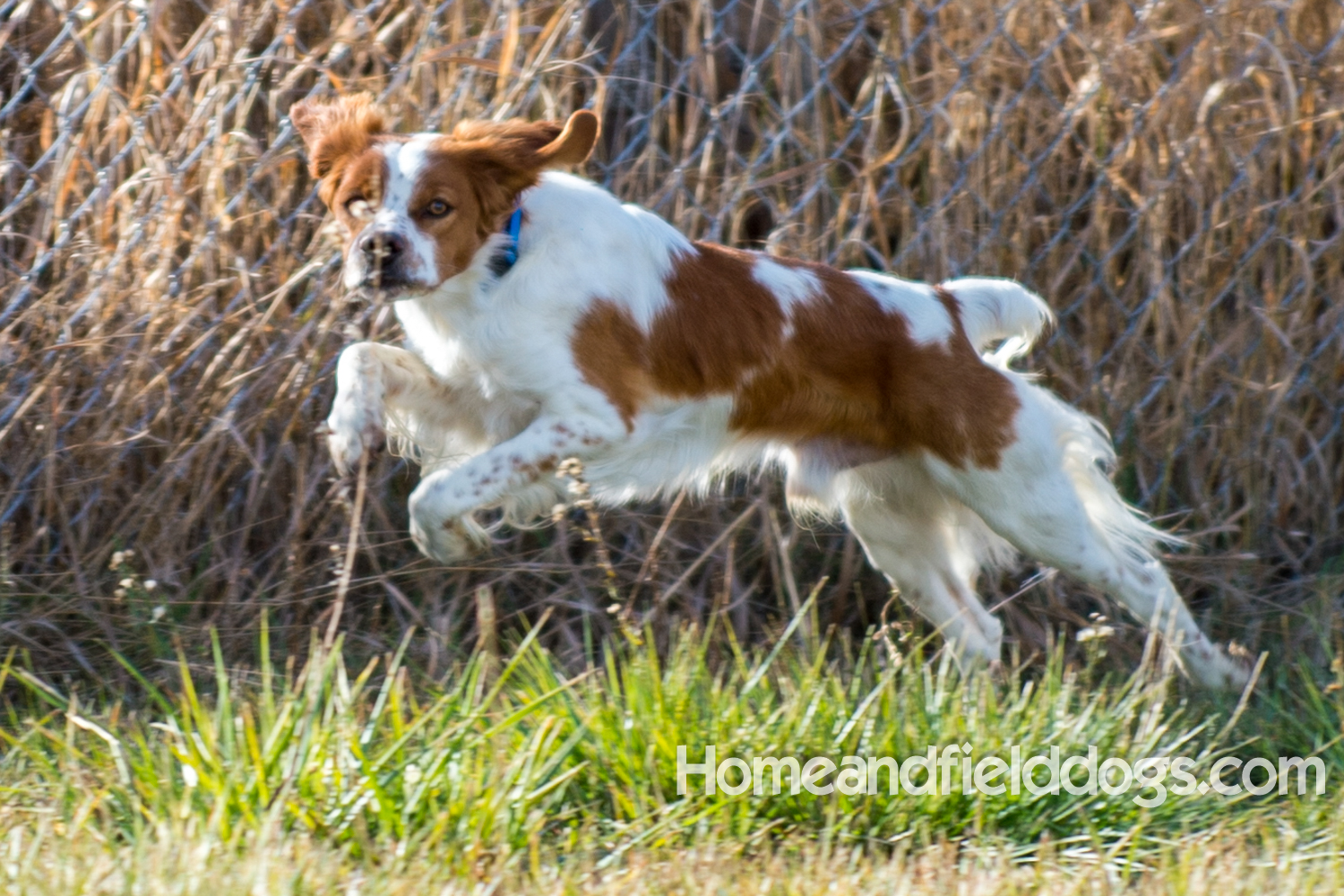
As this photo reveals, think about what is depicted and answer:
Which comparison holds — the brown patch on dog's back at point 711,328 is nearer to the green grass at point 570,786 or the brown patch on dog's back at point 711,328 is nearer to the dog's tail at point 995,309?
the dog's tail at point 995,309

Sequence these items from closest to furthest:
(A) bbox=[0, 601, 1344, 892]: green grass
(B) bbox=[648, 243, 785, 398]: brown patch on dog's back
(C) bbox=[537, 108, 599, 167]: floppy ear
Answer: (A) bbox=[0, 601, 1344, 892]: green grass → (C) bbox=[537, 108, 599, 167]: floppy ear → (B) bbox=[648, 243, 785, 398]: brown patch on dog's back

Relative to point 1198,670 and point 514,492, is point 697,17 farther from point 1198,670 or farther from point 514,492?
point 1198,670

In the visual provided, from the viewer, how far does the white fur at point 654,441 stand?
2975mm

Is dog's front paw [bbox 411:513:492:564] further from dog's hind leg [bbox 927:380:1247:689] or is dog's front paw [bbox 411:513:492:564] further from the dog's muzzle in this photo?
dog's hind leg [bbox 927:380:1247:689]

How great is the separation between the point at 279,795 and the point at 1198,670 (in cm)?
215

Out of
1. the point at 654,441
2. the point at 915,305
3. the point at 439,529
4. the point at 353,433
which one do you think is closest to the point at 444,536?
the point at 439,529

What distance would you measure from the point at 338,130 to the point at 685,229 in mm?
1100

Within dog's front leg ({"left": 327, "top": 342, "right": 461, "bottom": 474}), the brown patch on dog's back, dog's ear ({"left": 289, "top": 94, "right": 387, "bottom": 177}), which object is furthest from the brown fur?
dog's ear ({"left": 289, "top": 94, "right": 387, "bottom": 177})

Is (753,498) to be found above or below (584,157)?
below

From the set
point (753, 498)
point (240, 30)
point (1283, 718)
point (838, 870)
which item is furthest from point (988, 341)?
point (240, 30)

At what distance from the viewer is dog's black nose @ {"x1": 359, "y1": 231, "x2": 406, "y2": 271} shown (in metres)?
2.67

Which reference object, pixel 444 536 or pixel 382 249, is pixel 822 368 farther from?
pixel 382 249

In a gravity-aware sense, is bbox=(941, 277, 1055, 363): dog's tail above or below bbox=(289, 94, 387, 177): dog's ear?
below

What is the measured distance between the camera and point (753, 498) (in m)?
3.81
